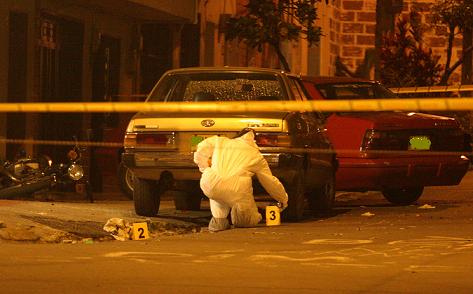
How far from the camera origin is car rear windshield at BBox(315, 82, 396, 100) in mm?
17172

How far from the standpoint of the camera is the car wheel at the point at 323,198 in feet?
51.4

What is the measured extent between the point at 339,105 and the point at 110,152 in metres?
9.18

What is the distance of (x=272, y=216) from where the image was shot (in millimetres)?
13734

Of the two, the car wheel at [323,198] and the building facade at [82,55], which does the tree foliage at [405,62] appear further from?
the car wheel at [323,198]

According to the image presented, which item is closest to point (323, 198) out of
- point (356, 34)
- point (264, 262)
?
point (264, 262)

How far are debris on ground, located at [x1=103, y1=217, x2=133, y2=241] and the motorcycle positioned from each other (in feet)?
12.5

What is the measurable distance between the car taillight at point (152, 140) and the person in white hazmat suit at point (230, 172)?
524 mm

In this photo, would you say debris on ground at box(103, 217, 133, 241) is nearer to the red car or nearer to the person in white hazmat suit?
the person in white hazmat suit

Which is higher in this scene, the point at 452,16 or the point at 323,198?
the point at 452,16

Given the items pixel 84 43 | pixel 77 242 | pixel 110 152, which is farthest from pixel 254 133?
pixel 84 43

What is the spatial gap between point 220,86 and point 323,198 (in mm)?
1745

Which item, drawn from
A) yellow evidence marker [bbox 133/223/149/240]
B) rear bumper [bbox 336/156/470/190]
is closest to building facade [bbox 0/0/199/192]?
rear bumper [bbox 336/156/470/190]

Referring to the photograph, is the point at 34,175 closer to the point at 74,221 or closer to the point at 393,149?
the point at 74,221

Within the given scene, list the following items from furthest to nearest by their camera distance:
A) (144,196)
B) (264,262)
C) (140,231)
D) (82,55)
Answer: (82,55)
(144,196)
(140,231)
(264,262)
